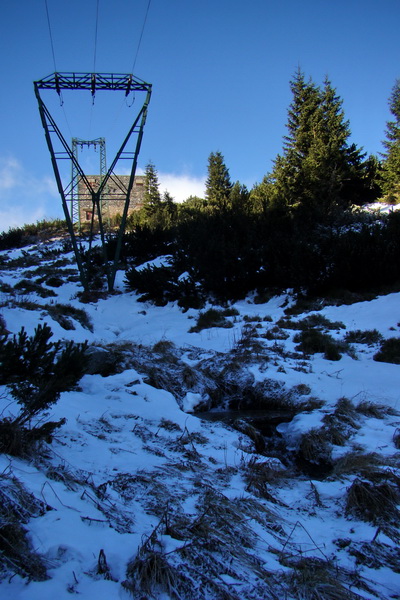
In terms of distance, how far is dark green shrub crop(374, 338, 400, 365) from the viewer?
5.22 m

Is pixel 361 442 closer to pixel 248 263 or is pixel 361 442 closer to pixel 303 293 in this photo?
pixel 303 293

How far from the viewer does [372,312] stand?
23.9 ft

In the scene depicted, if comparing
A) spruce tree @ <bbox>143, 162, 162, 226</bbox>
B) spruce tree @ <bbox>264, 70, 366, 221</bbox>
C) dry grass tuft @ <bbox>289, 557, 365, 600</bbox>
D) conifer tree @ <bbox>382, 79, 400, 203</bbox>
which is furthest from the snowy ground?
spruce tree @ <bbox>143, 162, 162, 226</bbox>

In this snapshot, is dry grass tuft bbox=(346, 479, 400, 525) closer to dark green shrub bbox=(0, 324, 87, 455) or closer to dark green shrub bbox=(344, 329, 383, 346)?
dark green shrub bbox=(0, 324, 87, 455)

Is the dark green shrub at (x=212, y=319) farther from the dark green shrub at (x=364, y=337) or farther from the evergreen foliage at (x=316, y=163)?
the evergreen foliage at (x=316, y=163)

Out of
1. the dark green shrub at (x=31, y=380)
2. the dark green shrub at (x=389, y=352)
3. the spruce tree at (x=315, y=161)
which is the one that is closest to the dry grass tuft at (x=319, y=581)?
the dark green shrub at (x=31, y=380)

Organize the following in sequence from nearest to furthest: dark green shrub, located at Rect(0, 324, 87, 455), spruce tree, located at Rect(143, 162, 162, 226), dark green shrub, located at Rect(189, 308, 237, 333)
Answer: dark green shrub, located at Rect(0, 324, 87, 455)
dark green shrub, located at Rect(189, 308, 237, 333)
spruce tree, located at Rect(143, 162, 162, 226)

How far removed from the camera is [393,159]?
18.6m

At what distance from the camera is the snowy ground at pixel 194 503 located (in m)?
1.36

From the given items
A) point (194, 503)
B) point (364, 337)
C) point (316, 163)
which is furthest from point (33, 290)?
point (316, 163)

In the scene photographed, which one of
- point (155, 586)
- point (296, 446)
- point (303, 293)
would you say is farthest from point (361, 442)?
point (303, 293)

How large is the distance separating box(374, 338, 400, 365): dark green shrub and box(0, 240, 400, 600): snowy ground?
54 centimetres

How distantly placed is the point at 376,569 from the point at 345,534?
0.32m

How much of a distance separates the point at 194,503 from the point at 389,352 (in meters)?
4.68
